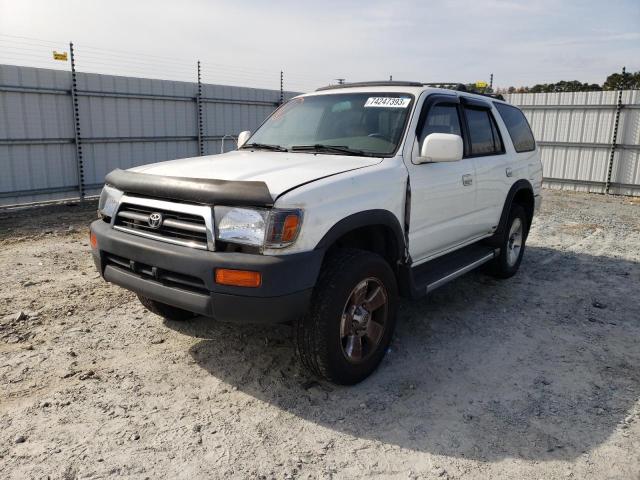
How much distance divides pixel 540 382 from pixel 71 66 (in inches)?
392

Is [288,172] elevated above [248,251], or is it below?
above

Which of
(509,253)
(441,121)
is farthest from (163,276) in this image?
(509,253)

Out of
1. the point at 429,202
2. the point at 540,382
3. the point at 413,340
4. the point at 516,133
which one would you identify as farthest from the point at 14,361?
the point at 516,133

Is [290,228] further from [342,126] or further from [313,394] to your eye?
[342,126]

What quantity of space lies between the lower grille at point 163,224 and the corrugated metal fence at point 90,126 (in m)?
7.34

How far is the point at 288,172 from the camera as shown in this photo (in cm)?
323

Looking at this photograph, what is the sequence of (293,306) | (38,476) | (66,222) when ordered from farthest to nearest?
1. (66,222)
2. (293,306)
3. (38,476)

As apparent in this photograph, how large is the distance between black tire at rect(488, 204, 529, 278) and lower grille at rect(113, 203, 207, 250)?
3534 mm

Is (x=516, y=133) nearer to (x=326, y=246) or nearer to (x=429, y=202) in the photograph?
(x=429, y=202)

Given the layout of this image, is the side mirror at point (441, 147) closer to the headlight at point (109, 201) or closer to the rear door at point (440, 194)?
the rear door at point (440, 194)

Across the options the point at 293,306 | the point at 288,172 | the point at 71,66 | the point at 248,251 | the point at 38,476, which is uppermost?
the point at 71,66

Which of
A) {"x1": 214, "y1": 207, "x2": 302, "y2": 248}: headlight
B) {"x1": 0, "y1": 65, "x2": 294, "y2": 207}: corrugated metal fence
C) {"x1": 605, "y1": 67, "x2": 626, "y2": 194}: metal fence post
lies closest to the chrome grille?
{"x1": 214, "y1": 207, "x2": 302, "y2": 248}: headlight

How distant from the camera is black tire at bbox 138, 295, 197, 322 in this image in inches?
165

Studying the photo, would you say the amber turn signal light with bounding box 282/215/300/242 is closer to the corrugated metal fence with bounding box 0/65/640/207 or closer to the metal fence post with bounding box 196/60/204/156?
the corrugated metal fence with bounding box 0/65/640/207
